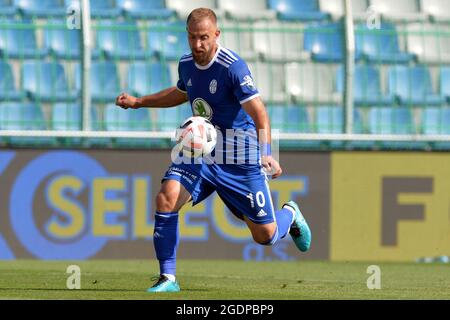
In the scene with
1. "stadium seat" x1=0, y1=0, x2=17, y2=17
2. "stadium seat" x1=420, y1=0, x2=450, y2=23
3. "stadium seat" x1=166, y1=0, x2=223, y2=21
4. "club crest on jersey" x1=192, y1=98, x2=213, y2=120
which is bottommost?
"club crest on jersey" x1=192, y1=98, x2=213, y2=120

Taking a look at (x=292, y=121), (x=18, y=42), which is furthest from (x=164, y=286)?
(x=18, y=42)

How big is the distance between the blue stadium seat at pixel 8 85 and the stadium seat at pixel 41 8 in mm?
841

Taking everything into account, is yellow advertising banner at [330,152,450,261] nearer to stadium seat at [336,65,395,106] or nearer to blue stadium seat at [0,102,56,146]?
stadium seat at [336,65,395,106]

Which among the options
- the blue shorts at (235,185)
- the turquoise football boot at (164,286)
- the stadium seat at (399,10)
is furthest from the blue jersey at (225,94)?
the stadium seat at (399,10)

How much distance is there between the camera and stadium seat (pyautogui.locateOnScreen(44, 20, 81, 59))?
46.2 ft

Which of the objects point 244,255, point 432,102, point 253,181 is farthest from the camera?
point 432,102

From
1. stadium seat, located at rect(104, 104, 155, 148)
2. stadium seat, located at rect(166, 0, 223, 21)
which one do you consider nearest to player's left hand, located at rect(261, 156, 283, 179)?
stadium seat, located at rect(104, 104, 155, 148)

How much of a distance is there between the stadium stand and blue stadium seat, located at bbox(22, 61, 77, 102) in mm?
114
